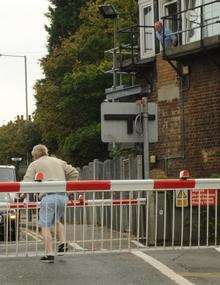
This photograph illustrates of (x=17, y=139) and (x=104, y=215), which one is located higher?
(x=17, y=139)

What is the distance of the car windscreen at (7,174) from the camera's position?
20.5 meters

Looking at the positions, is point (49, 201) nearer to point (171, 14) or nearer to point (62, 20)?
point (171, 14)

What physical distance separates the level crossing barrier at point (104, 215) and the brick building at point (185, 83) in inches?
256

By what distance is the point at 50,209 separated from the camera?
10.5 metres

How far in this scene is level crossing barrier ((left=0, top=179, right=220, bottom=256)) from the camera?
35.0 feet

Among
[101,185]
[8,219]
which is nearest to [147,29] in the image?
[8,219]

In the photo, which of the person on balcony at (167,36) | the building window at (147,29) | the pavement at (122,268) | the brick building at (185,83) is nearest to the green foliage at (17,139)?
the building window at (147,29)

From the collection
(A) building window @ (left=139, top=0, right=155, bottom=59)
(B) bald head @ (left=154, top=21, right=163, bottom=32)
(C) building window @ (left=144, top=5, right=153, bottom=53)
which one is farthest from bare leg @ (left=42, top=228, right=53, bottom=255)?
(C) building window @ (left=144, top=5, right=153, bottom=53)

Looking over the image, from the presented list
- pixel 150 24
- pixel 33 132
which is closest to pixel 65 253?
pixel 150 24

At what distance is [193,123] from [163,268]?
1080cm

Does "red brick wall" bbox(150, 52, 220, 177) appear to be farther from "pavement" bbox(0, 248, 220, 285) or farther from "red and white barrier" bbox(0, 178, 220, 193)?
"pavement" bbox(0, 248, 220, 285)

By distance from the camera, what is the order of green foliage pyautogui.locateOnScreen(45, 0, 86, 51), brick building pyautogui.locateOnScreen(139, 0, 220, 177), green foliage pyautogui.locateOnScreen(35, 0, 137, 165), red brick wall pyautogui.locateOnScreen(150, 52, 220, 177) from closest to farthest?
1. brick building pyautogui.locateOnScreen(139, 0, 220, 177)
2. red brick wall pyautogui.locateOnScreen(150, 52, 220, 177)
3. green foliage pyautogui.locateOnScreen(35, 0, 137, 165)
4. green foliage pyautogui.locateOnScreen(45, 0, 86, 51)

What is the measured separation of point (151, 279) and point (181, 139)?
11868 millimetres

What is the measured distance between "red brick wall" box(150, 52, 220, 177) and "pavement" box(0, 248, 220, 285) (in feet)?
27.6
